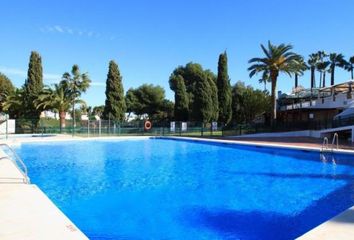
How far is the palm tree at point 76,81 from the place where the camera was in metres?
36.2

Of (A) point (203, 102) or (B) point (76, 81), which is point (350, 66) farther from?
(B) point (76, 81)

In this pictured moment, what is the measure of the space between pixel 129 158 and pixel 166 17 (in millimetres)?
13986

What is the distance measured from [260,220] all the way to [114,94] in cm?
3226

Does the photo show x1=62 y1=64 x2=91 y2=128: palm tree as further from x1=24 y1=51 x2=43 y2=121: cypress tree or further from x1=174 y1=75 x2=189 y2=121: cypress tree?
x1=174 y1=75 x2=189 y2=121: cypress tree

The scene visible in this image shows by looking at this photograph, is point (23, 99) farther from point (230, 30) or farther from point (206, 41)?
point (230, 30)

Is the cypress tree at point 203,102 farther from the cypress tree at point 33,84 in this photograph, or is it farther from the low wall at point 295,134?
the cypress tree at point 33,84

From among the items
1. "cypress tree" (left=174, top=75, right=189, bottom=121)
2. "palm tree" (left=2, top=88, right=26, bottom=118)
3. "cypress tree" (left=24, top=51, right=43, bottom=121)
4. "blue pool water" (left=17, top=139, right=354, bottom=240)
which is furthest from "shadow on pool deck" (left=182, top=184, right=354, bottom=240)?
"cypress tree" (left=174, top=75, right=189, bottom=121)

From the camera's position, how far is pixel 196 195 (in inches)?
383

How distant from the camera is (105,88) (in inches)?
1515

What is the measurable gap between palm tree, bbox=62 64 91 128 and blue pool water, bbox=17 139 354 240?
67.2ft

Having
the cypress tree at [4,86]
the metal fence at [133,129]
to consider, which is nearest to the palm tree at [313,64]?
the metal fence at [133,129]

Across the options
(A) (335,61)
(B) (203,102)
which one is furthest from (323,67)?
(B) (203,102)

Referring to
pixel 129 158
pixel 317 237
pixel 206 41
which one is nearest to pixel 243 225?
pixel 317 237

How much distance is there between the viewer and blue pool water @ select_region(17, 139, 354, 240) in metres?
6.94
